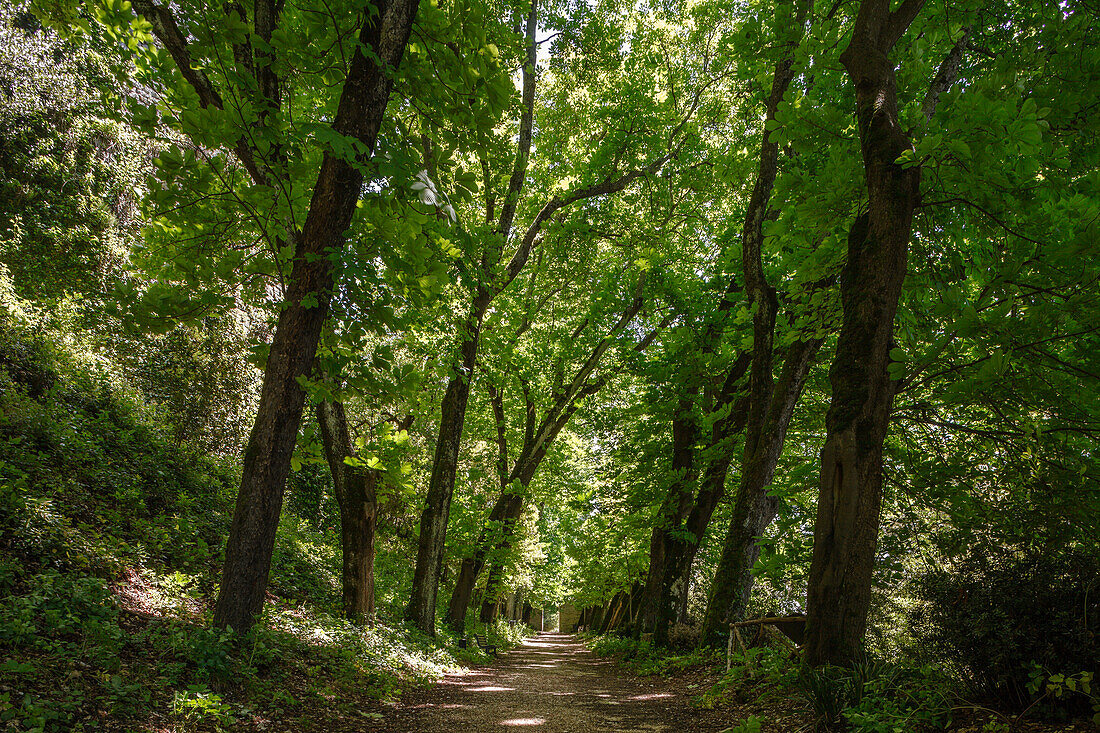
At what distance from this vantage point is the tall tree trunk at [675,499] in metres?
10.5

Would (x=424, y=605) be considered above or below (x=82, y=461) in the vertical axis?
below

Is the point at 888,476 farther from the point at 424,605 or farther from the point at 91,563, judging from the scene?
the point at 91,563

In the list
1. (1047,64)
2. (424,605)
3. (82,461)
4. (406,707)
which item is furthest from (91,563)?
(1047,64)

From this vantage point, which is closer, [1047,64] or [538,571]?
[1047,64]

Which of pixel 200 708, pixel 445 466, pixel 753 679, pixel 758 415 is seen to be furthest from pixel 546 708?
pixel 758 415

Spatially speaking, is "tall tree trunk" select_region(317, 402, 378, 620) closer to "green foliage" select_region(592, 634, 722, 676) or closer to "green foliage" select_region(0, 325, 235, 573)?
"green foliage" select_region(0, 325, 235, 573)

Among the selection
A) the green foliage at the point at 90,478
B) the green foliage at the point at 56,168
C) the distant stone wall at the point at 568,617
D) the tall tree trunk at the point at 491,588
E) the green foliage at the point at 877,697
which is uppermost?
the green foliage at the point at 56,168

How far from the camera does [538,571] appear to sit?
92.0 feet

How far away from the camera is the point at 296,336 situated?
4789 mm

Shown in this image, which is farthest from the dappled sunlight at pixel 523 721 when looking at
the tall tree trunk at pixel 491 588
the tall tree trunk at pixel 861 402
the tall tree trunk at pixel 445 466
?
the tall tree trunk at pixel 491 588

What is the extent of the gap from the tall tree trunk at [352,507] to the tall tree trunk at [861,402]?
5750mm

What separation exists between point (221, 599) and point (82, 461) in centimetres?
430

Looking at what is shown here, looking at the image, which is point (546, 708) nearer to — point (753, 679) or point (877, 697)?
point (753, 679)

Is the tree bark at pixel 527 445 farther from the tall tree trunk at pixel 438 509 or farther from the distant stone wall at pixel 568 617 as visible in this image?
the distant stone wall at pixel 568 617
